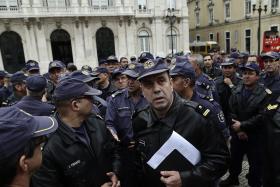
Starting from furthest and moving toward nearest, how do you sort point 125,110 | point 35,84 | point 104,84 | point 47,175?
point 104,84 → point 125,110 → point 35,84 → point 47,175

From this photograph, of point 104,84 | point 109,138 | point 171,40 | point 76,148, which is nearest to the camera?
point 76,148

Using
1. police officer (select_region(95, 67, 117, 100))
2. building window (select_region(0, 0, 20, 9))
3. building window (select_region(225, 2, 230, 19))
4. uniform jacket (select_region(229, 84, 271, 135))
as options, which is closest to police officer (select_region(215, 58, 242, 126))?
uniform jacket (select_region(229, 84, 271, 135))

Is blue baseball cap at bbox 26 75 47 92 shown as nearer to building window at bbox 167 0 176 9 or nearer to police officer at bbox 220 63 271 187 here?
police officer at bbox 220 63 271 187

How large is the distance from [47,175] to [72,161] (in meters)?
0.22

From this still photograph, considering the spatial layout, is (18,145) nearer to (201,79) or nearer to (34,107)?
(34,107)

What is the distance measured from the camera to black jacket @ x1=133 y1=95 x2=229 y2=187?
6.86ft

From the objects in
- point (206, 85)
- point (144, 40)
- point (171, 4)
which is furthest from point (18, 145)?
point (171, 4)

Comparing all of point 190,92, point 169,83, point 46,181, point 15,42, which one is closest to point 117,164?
point 46,181

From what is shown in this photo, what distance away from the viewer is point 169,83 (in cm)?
230

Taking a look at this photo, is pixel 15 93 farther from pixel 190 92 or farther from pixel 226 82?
pixel 226 82

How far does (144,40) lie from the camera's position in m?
28.4

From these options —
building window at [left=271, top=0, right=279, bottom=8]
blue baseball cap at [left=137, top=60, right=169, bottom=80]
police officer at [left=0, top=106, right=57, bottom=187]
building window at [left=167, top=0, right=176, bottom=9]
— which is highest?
building window at [left=167, top=0, right=176, bottom=9]

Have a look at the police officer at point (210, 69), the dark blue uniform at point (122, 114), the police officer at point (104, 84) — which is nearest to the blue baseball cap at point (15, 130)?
the dark blue uniform at point (122, 114)

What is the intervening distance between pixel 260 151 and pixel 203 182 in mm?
2305
